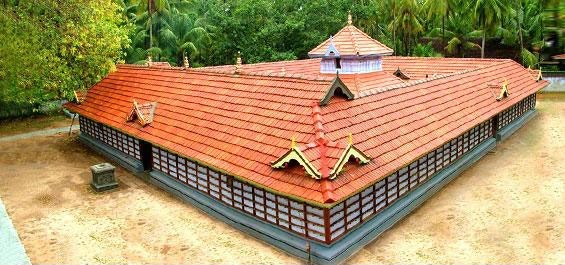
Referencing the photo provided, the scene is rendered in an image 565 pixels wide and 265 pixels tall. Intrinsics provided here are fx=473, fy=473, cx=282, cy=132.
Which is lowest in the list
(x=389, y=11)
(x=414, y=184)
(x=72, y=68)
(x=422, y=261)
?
(x=422, y=261)

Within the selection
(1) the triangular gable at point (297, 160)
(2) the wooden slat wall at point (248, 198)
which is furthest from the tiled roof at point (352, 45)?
(1) the triangular gable at point (297, 160)

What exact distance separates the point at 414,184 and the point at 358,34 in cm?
1109

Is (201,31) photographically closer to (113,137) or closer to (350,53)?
(113,137)

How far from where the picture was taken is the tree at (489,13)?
42219 millimetres

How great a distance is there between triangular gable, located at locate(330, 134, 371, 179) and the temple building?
0.13ft

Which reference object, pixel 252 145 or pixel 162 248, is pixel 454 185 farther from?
pixel 162 248

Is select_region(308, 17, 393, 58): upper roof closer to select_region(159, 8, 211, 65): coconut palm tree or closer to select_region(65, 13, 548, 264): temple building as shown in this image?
select_region(65, 13, 548, 264): temple building

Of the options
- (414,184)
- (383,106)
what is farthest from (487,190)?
(383,106)

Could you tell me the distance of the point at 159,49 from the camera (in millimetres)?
40594

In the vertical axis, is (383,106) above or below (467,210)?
above

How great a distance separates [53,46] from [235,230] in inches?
603

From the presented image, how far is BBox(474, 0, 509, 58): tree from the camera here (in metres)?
42.2

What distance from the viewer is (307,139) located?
14.9 metres

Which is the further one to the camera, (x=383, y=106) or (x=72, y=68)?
(x=72, y=68)
